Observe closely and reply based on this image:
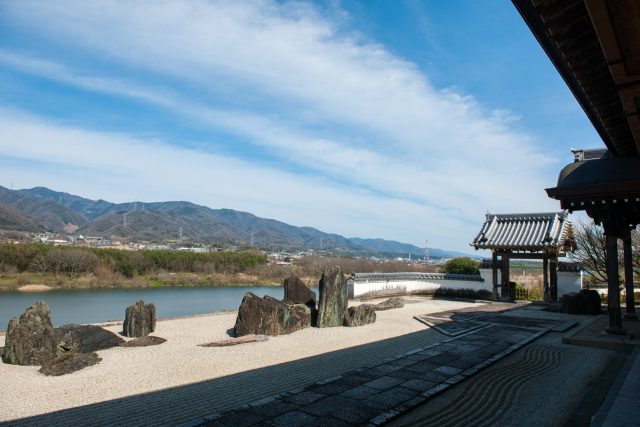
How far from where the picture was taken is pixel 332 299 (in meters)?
9.55

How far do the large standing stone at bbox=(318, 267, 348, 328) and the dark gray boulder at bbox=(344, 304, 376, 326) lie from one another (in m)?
0.15

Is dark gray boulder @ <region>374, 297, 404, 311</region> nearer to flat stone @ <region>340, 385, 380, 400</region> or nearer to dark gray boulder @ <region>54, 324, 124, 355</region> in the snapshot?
dark gray boulder @ <region>54, 324, 124, 355</region>

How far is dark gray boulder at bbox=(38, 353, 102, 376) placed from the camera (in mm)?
5512

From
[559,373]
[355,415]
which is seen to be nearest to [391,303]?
[559,373]

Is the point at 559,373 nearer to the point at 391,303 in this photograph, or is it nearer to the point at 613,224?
the point at 613,224

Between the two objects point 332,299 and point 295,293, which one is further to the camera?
point 295,293

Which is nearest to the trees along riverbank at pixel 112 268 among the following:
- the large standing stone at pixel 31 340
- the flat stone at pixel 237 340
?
the large standing stone at pixel 31 340

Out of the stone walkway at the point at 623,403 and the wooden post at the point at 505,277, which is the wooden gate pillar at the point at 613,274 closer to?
the stone walkway at the point at 623,403

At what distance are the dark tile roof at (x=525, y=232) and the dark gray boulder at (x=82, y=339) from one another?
12512 millimetres

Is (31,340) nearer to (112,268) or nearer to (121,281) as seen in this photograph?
(121,281)

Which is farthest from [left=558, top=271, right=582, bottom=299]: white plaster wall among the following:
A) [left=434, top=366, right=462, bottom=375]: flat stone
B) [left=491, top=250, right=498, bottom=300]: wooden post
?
[left=434, top=366, right=462, bottom=375]: flat stone

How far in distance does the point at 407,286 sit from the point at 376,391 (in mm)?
13446

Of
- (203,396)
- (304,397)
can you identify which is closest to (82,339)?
(203,396)

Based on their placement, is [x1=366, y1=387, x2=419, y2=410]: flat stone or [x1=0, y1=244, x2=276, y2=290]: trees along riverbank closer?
[x1=366, y1=387, x2=419, y2=410]: flat stone
